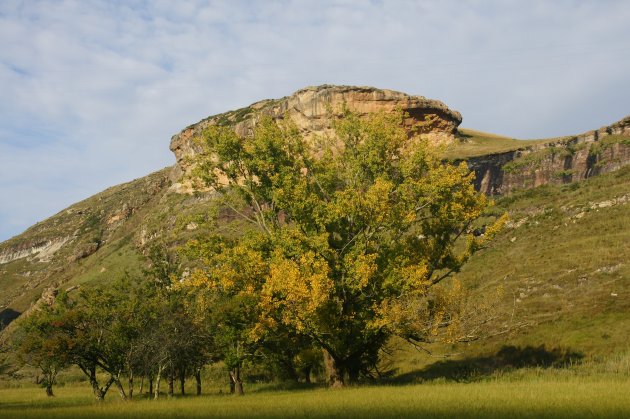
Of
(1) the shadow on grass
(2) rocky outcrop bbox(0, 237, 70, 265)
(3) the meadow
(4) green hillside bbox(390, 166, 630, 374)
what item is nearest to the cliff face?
(4) green hillside bbox(390, 166, 630, 374)

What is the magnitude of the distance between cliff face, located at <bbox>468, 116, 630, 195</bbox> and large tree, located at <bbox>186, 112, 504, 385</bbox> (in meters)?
72.3

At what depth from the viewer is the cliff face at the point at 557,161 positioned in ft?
296

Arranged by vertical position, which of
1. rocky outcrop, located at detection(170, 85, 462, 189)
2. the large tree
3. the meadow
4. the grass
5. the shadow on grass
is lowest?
the shadow on grass

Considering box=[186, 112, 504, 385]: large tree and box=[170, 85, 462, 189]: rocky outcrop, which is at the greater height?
box=[170, 85, 462, 189]: rocky outcrop

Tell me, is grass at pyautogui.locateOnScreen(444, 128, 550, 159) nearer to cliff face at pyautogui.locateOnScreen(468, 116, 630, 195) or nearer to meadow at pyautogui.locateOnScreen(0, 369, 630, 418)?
cliff face at pyautogui.locateOnScreen(468, 116, 630, 195)

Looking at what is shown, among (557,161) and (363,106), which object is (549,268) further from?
(363,106)

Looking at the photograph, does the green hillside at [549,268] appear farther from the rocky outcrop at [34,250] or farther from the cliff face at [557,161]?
the rocky outcrop at [34,250]

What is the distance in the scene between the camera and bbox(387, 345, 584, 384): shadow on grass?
A: 102 ft

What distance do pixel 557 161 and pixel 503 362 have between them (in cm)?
7390

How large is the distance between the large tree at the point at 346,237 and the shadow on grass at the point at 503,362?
4.21 m

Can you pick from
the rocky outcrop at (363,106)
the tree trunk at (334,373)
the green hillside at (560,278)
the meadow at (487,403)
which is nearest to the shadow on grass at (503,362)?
the green hillside at (560,278)

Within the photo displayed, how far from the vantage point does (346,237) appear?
29375 millimetres

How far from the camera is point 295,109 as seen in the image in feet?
404

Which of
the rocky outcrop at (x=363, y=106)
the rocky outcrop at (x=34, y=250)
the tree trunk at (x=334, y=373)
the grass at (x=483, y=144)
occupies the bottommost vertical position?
the tree trunk at (x=334, y=373)
